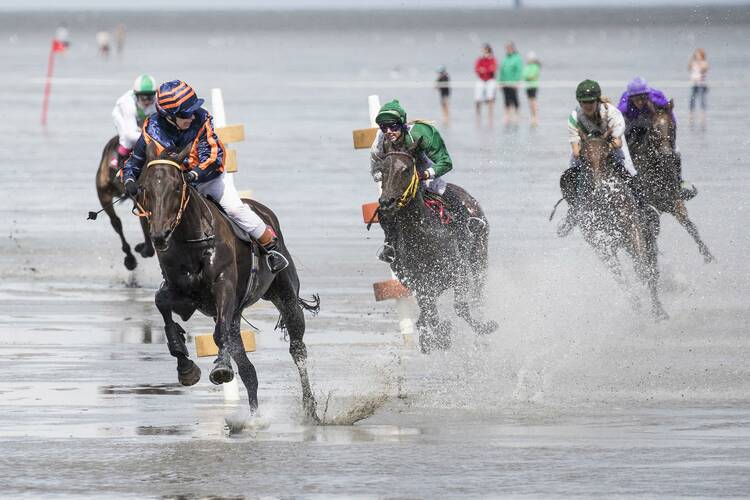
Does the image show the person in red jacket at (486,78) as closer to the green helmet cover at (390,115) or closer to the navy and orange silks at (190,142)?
the green helmet cover at (390,115)

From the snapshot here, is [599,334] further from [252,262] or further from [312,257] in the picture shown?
[312,257]

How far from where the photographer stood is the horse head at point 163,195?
10.6 m

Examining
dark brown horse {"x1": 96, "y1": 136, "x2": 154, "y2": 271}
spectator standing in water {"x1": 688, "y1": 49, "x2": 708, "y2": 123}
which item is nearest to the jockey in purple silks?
dark brown horse {"x1": 96, "y1": 136, "x2": 154, "y2": 271}

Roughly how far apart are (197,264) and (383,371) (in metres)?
2.44

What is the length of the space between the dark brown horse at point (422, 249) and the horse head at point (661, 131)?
3681 mm

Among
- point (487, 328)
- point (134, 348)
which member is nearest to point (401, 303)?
point (487, 328)

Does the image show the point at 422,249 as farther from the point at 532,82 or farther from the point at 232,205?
the point at 532,82

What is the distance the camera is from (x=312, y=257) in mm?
20344

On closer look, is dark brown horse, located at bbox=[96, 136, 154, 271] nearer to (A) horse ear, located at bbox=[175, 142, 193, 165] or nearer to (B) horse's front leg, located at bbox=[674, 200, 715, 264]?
(B) horse's front leg, located at bbox=[674, 200, 715, 264]

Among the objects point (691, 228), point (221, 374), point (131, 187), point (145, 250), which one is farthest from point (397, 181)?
point (145, 250)

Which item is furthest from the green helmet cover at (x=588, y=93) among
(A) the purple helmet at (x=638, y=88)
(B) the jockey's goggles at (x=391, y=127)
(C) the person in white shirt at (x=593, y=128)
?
(B) the jockey's goggles at (x=391, y=127)

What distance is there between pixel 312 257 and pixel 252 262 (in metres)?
8.53

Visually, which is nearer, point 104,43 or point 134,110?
point 134,110

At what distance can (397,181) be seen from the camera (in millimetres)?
13391
